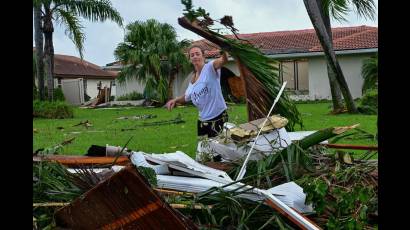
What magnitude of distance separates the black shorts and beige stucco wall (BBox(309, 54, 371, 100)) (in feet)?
71.5

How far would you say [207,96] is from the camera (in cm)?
579

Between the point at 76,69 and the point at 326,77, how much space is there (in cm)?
2466

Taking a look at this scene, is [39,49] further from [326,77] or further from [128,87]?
[326,77]

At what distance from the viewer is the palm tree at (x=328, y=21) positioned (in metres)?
14.4

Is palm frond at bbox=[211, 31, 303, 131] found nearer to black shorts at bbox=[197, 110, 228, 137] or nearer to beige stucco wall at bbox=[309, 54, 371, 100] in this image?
black shorts at bbox=[197, 110, 228, 137]

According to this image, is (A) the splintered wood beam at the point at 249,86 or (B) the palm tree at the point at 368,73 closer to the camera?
(A) the splintered wood beam at the point at 249,86

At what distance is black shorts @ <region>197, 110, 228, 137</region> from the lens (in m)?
5.76

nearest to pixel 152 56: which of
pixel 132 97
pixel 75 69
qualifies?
pixel 132 97

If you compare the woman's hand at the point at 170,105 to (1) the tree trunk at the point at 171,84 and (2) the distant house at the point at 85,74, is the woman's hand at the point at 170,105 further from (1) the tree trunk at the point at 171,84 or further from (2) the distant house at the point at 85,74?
(2) the distant house at the point at 85,74

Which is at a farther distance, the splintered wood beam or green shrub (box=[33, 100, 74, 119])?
green shrub (box=[33, 100, 74, 119])

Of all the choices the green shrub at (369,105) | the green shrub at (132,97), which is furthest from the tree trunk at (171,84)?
the green shrub at (369,105)

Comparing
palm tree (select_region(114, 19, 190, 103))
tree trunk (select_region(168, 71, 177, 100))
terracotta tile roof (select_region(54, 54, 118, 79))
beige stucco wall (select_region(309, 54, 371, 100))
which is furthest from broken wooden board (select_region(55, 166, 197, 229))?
terracotta tile roof (select_region(54, 54, 118, 79))
